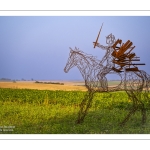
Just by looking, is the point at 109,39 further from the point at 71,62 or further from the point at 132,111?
the point at 132,111

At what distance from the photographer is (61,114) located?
5.63 m

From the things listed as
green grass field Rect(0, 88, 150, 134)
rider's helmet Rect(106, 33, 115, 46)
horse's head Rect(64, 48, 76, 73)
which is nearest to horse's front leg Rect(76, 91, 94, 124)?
green grass field Rect(0, 88, 150, 134)

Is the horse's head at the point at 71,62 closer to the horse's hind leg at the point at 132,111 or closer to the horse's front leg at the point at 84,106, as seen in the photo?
the horse's front leg at the point at 84,106

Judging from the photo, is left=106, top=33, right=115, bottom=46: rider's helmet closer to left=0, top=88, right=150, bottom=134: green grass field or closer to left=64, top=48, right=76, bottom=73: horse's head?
left=64, top=48, right=76, bottom=73: horse's head

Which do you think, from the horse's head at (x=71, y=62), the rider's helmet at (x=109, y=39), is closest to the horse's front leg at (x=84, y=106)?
the horse's head at (x=71, y=62)

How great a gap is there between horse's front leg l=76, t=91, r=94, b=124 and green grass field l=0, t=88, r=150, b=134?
7 centimetres

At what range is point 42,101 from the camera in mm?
5973

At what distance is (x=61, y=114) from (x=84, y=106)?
15.7 inches

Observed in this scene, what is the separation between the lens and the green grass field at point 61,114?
5.27m

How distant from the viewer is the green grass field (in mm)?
5273

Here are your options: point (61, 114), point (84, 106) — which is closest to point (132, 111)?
point (84, 106)

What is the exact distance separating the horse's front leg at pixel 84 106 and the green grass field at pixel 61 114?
0.07 metres
